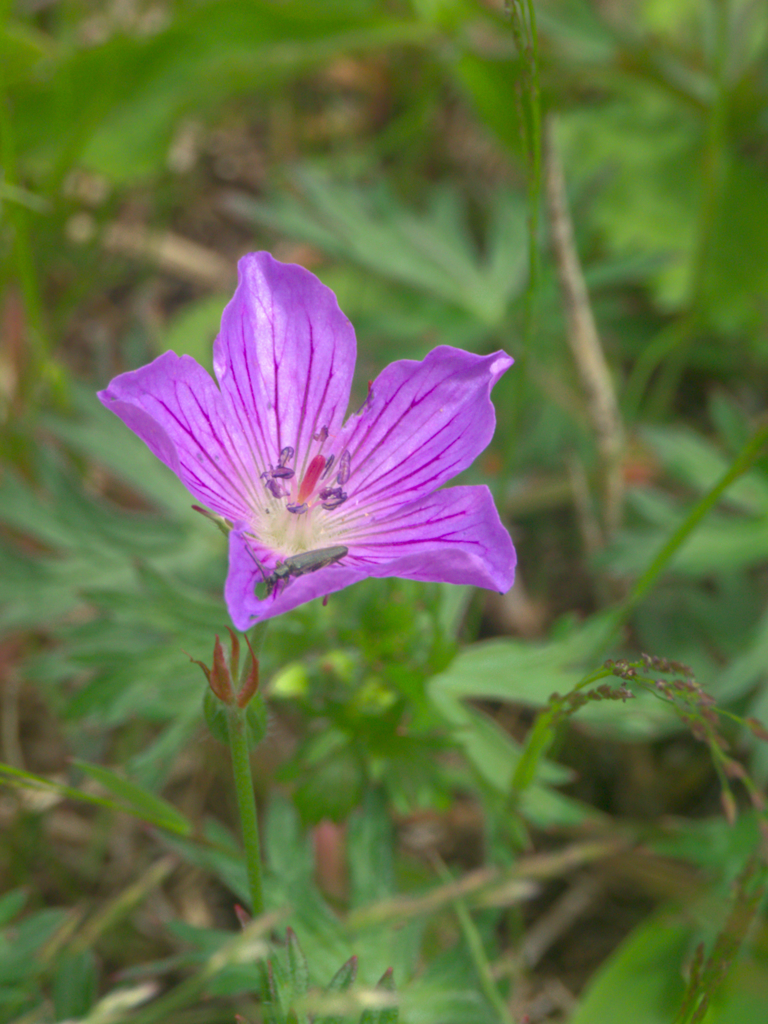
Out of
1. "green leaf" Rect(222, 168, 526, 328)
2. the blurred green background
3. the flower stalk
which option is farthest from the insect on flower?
"green leaf" Rect(222, 168, 526, 328)

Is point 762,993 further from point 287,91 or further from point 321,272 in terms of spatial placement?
point 287,91

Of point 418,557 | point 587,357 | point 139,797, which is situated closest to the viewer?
point 418,557

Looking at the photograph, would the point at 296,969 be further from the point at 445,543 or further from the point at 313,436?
the point at 313,436

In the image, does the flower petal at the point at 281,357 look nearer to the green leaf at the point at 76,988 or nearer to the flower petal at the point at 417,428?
the flower petal at the point at 417,428

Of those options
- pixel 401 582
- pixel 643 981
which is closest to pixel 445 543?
pixel 401 582

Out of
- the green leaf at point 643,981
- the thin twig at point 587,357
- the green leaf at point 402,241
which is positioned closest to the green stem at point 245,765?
the green leaf at point 643,981

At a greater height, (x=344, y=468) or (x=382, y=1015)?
(x=344, y=468)

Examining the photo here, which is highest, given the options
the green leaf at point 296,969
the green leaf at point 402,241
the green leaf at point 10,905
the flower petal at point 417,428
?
the green leaf at point 402,241
